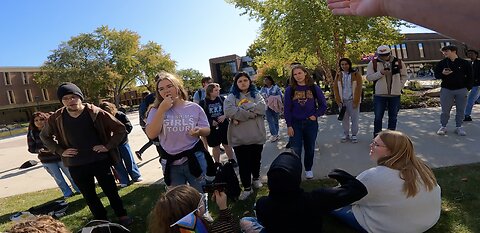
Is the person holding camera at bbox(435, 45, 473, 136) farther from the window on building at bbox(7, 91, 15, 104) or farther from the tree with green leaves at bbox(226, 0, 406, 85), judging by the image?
the window on building at bbox(7, 91, 15, 104)

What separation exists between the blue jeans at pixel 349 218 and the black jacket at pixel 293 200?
618 mm

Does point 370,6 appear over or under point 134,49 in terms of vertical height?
under

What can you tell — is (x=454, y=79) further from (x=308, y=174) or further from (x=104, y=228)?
(x=104, y=228)

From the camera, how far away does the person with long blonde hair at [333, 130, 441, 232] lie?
9.46ft

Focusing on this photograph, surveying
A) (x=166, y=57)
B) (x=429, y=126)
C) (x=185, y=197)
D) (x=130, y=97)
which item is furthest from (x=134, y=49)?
(x=185, y=197)

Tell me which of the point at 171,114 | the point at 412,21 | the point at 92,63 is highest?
the point at 92,63

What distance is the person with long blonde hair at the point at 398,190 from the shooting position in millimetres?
2885

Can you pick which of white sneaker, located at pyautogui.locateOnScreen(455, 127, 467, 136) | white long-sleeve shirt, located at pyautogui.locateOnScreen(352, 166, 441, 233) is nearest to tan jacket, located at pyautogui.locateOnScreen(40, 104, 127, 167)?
white long-sleeve shirt, located at pyautogui.locateOnScreen(352, 166, 441, 233)

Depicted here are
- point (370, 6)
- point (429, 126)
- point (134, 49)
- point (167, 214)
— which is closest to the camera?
point (370, 6)

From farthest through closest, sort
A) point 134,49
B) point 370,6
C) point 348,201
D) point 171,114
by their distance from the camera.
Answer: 1. point 134,49
2. point 171,114
3. point 348,201
4. point 370,6

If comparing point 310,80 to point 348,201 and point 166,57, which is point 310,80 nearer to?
point 348,201

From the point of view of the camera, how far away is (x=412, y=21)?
106 cm

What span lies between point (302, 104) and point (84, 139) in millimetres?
2963

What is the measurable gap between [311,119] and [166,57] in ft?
171
